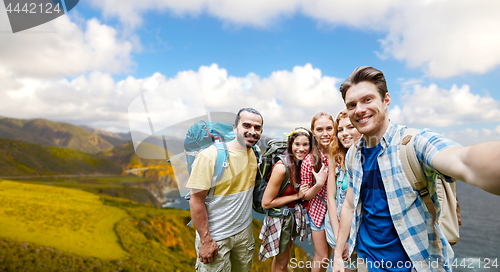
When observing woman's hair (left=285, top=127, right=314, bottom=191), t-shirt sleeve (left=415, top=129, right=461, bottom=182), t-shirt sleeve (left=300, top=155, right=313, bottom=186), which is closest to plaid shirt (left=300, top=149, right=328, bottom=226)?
t-shirt sleeve (left=300, top=155, right=313, bottom=186)

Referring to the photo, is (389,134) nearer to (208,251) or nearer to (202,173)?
(202,173)

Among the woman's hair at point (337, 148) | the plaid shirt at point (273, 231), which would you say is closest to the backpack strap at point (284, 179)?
the plaid shirt at point (273, 231)

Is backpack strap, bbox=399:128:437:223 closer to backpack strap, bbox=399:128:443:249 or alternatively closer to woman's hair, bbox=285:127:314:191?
backpack strap, bbox=399:128:443:249

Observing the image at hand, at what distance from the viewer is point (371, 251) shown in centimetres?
204

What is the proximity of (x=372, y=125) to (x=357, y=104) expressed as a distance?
23cm

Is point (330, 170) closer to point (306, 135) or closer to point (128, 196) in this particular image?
point (306, 135)

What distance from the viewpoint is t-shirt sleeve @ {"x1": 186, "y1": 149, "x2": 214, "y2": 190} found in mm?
2639

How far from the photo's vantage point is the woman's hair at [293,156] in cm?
341

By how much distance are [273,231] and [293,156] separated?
131cm

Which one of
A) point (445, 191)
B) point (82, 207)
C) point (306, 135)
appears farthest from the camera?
point (82, 207)

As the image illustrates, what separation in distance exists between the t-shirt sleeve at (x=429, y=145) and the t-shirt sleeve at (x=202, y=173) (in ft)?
7.14

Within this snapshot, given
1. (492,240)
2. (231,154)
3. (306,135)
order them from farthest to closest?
(492,240), (306,135), (231,154)

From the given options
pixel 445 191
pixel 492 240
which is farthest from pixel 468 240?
pixel 445 191

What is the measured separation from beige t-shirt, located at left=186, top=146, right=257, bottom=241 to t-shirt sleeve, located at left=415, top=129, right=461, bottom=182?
2045 mm
